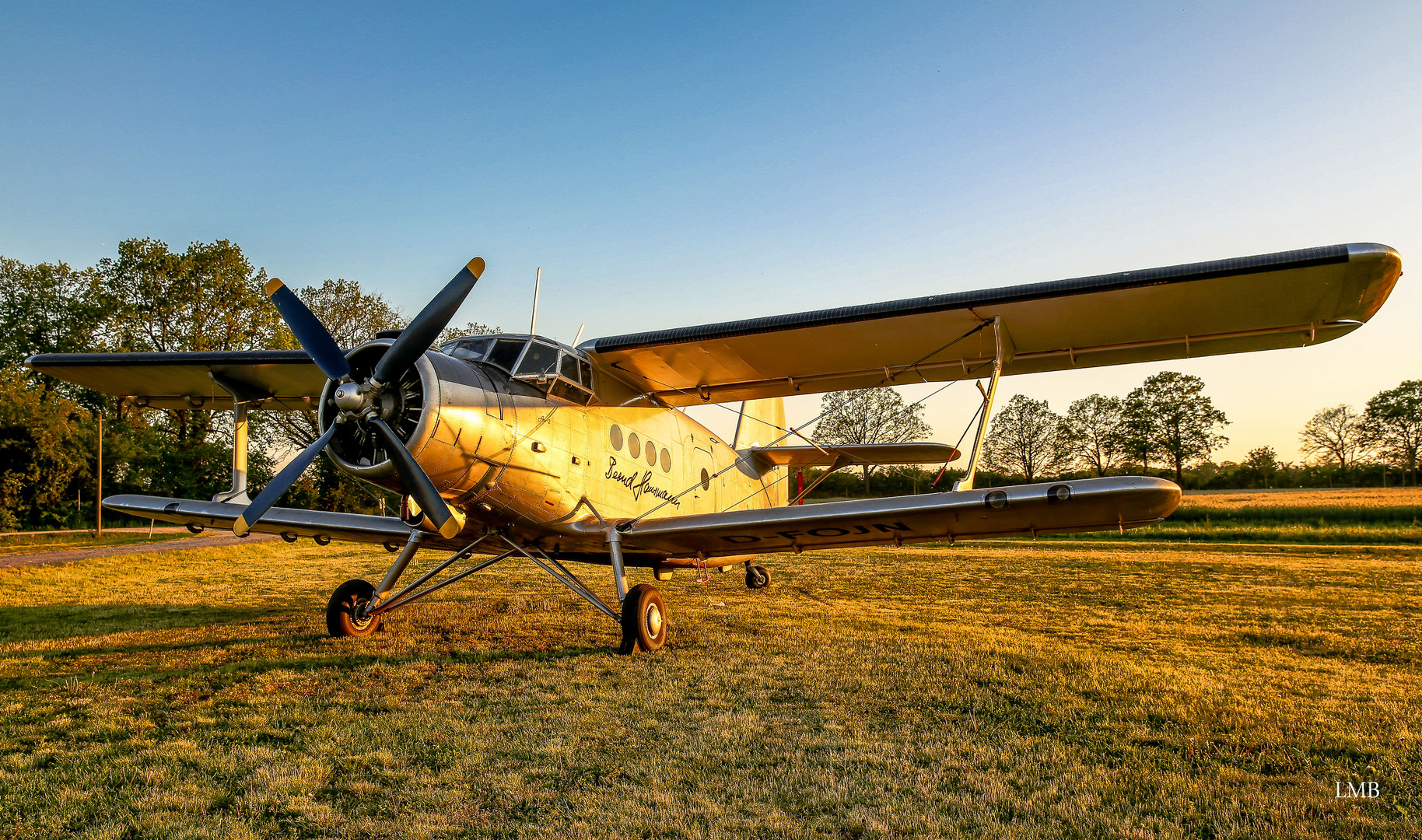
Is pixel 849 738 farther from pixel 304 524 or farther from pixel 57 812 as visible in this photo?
pixel 304 524

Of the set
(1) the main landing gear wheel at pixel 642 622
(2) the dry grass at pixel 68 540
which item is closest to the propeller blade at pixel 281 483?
(1) the main landing gear wheel at pixel 642 622

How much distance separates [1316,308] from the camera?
6.45 metres

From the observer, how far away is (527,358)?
23.6ft

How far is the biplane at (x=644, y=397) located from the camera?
5973mm

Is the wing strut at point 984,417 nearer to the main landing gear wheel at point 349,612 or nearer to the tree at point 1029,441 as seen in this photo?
the main landing gear wheel at point 349,612

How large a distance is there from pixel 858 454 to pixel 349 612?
768cm

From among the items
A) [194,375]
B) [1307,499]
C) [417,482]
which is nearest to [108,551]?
[194,375]

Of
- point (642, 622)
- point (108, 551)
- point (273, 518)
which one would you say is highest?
point (273, 518)

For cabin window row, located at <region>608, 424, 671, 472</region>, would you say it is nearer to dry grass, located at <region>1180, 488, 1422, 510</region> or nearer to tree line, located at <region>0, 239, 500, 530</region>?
tree line, located at <region>0, 239, 500, 530</region>

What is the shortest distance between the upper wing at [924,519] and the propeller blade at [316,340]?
2.95 metres

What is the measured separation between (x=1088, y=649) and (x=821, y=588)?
19.8 feet


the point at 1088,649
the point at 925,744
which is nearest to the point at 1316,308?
the point at 1088,649

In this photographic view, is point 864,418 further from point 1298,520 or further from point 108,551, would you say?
point 108,551
